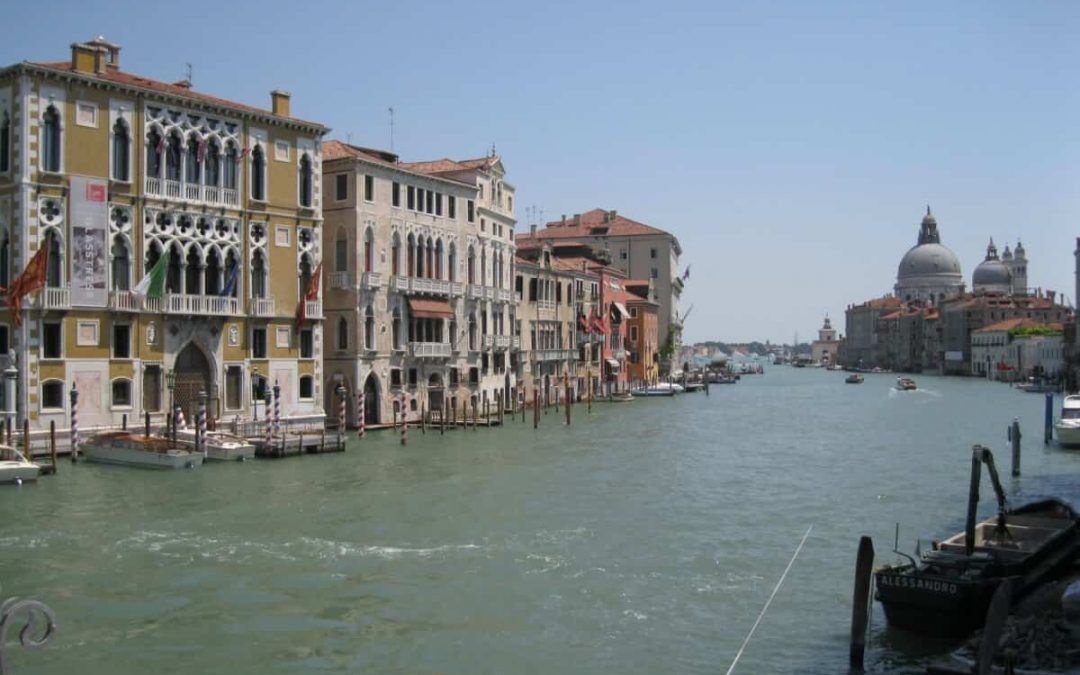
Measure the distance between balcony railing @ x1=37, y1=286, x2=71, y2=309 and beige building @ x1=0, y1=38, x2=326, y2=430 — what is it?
0.03 m

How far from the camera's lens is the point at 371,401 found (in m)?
34.4

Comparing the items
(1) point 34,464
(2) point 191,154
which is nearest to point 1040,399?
(2) point 191,154

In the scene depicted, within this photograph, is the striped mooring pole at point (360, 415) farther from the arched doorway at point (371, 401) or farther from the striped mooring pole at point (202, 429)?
the striped mooring pole at point (202, 429)

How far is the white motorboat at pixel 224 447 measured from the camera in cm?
2500

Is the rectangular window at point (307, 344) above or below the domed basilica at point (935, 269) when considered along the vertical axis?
below

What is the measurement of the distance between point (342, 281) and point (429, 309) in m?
3.85

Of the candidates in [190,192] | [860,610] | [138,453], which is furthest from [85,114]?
[860,610]

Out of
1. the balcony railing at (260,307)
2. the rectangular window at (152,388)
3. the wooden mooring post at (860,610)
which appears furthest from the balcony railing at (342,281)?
the wooden mooring post at (860,610)

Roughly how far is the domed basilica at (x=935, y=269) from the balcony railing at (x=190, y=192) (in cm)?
12883

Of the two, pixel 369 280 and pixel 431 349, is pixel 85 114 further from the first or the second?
pixel 431 349

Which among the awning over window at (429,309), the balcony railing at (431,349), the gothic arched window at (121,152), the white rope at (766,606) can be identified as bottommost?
the white rope at (766,606)

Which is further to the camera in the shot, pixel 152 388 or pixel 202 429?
pixel 152 388

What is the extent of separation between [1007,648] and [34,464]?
17769 millimetres

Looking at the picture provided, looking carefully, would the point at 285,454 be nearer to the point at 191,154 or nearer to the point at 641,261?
the point at 191,154
